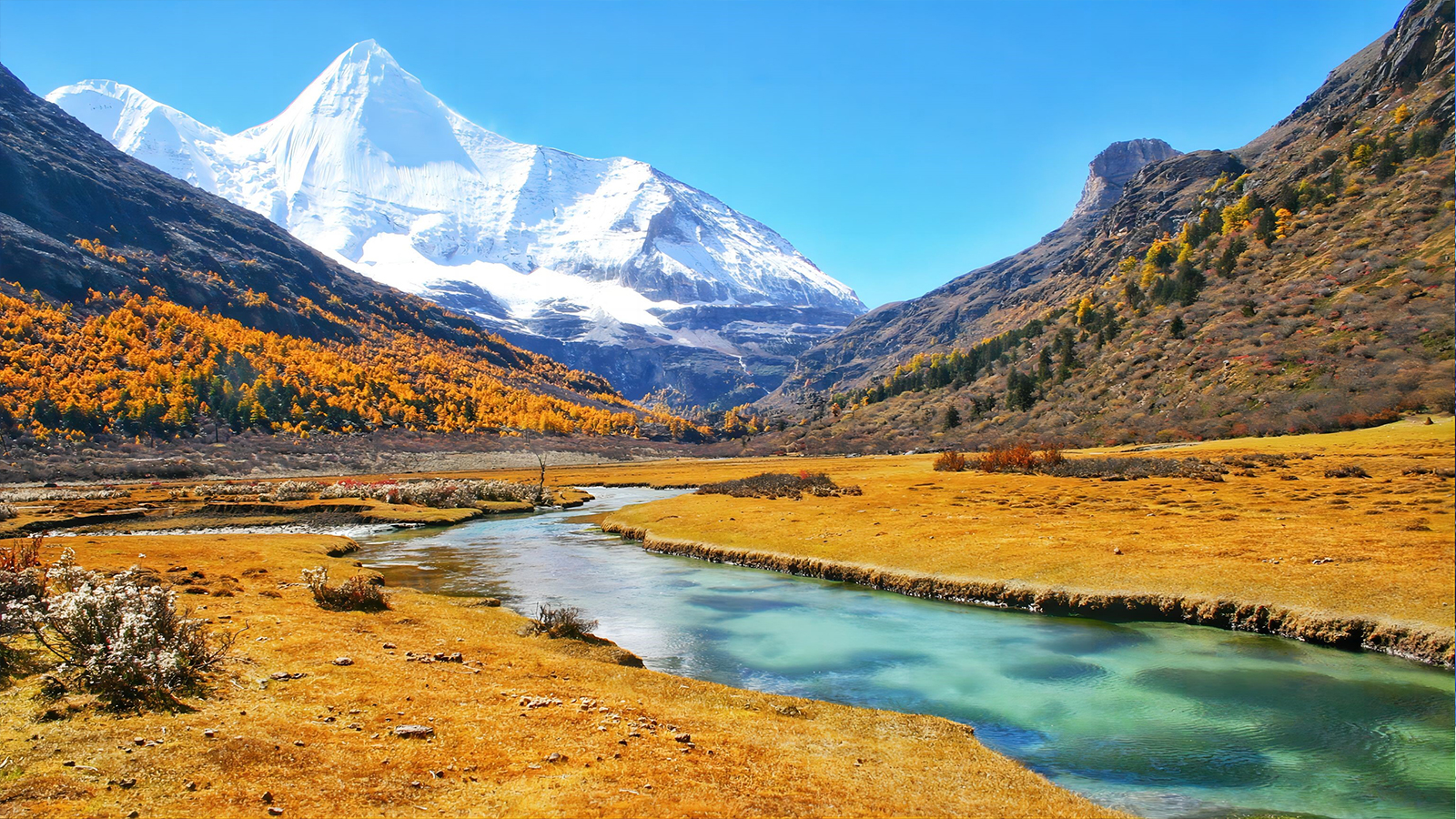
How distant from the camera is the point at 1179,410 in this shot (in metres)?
89.8

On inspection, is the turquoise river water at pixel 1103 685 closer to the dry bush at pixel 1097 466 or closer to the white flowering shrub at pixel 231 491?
the dry bush at pixel 1097 466

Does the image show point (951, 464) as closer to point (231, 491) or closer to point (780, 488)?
point (780, 488)

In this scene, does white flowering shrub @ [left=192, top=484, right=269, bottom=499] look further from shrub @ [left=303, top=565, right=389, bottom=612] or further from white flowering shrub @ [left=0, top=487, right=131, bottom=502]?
shrub @ [left=303, top=565, right=389, bottom=612]

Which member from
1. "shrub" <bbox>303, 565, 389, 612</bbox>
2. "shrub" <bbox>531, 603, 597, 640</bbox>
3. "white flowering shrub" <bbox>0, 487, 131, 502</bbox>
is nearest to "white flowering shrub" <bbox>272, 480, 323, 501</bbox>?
"white flowering shrub" <bbox>0, 487, 131, 502</bbox>

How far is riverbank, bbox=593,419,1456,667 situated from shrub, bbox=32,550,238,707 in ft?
79.4

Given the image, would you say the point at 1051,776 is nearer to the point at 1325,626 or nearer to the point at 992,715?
the point at 992,715

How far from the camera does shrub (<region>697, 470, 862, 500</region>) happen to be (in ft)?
188

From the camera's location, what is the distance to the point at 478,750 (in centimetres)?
1049

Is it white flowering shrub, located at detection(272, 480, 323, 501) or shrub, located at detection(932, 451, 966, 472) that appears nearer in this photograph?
shrub, located at detection(932, 451, 966, 472)

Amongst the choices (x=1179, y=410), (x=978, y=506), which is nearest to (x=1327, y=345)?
(x=1179, y=410)

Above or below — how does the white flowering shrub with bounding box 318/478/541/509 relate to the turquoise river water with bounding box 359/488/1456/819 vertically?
below

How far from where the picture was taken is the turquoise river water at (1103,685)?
A: 1238 cm

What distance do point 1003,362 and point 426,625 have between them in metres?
187

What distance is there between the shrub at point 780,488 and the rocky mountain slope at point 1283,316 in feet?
153
